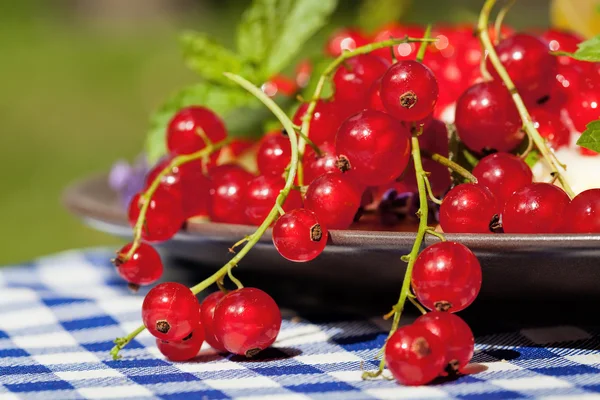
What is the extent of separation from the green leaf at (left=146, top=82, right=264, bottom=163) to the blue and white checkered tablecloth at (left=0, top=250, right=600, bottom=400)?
22 centimetres

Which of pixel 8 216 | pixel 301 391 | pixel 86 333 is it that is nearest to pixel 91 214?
pixel 86 333

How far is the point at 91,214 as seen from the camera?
1012mm

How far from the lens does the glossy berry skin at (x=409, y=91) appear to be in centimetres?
70

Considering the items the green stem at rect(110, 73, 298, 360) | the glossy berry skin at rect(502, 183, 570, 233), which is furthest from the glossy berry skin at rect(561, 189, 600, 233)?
the green stem at rect(110, 73, 298, 360)

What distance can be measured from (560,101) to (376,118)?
0.76ft

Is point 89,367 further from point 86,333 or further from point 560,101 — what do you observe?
point 560,101

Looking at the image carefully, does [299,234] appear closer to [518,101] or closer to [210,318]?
[210,318]

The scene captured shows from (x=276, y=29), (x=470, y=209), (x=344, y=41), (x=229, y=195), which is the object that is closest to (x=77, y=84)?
(x=344, y=41)

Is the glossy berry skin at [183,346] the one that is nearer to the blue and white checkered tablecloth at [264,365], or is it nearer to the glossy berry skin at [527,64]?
the blue and white checkered tablecloth at [264,365]

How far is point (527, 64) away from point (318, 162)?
209 mm

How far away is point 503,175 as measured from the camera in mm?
734

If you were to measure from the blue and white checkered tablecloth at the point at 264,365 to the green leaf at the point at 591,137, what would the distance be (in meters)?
0.16

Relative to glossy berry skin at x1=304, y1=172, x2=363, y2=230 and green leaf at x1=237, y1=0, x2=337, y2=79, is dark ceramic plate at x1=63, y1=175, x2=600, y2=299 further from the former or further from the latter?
green leaf at x1=237, y1=0, x2=337, y2=79

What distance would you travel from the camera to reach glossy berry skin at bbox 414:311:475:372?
61cm
